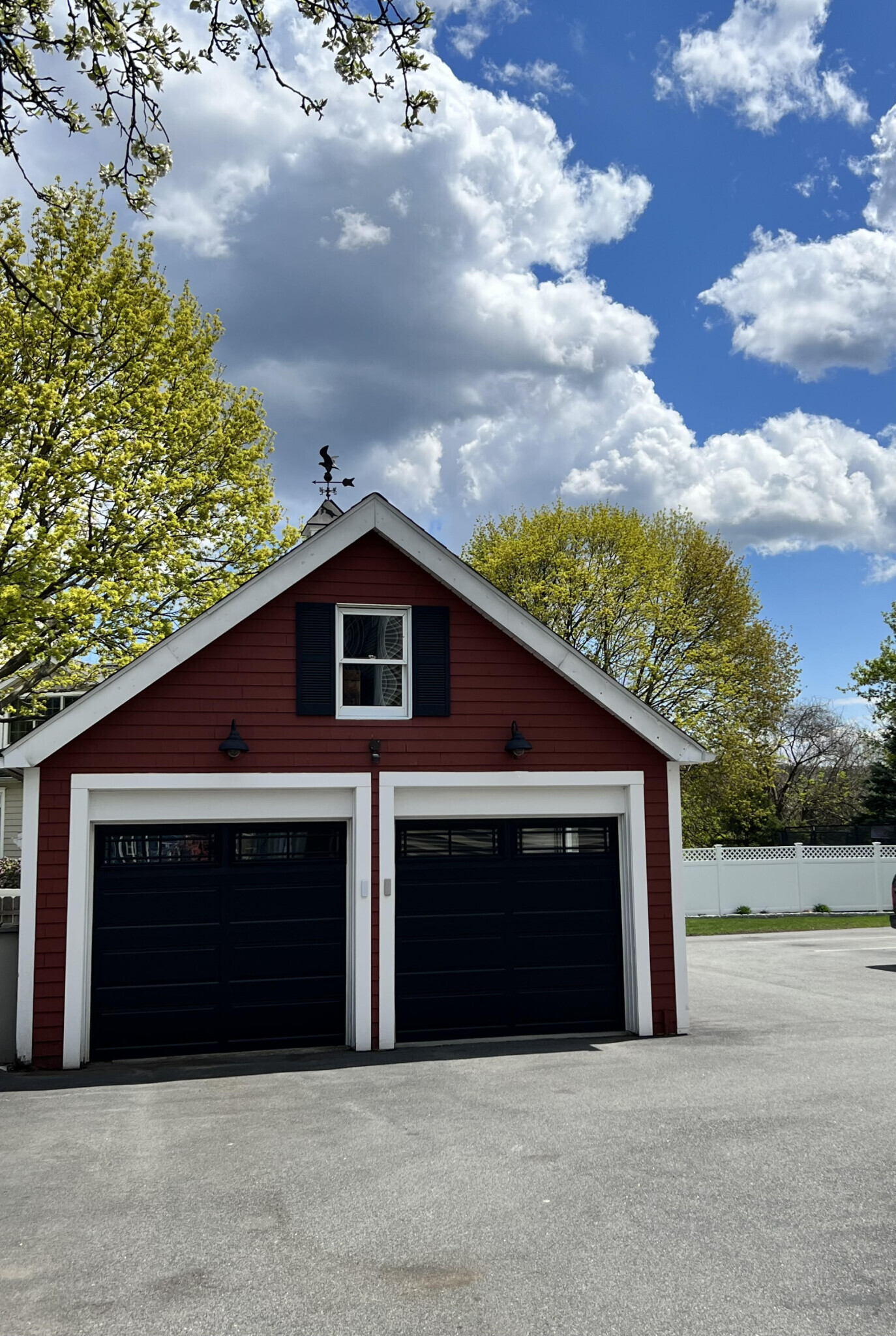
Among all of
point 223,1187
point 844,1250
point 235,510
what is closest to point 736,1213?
point 844,1250

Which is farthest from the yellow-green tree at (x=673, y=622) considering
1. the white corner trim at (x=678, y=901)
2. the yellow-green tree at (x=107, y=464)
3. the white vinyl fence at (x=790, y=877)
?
the white corner trim at (x=678, y=901)

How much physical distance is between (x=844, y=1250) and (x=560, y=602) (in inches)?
1148

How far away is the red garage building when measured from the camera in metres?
11.4

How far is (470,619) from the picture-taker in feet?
41.4

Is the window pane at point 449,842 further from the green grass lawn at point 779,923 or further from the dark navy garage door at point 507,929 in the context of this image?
the green grass lawn at point 779,923

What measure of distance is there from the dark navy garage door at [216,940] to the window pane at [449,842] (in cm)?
83

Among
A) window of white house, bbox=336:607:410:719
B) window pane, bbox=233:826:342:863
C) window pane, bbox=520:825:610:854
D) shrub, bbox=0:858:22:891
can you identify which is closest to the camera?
window pane, bbox=233:826:342:863

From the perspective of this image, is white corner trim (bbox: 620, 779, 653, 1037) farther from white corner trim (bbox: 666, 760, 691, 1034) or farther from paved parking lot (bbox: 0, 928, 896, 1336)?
paved parking lot (bbox: 0, 928, 896, 1336)

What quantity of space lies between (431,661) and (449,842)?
2111 millimetres

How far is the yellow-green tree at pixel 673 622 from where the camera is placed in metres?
34.1

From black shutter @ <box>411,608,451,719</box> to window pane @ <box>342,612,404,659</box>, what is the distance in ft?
0.66

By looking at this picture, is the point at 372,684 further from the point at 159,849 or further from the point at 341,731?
the point at 159,849

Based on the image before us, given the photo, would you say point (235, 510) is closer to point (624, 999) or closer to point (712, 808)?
point (624, 999)

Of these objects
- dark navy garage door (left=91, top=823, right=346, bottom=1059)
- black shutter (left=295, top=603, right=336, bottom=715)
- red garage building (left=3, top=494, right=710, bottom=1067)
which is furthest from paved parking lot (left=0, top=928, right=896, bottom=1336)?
black shutter (left=295, top=603, right=336, bottom=715)
